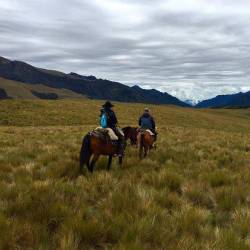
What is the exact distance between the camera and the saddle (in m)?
12.8

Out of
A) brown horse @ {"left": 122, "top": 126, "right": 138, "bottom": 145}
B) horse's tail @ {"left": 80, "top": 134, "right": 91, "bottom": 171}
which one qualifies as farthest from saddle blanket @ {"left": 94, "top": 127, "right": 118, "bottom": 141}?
brown horse @ {"left": 122, "top": 126, "right": 138, "bottom": 145}

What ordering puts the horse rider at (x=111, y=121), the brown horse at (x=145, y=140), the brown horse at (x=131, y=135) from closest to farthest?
the horse rider at (x=111, y=121)
the brown horse at (x=145, y=140)
the brown horse at (x=131, y=135)

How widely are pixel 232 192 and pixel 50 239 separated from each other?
518cm

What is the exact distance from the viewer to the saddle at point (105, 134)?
41.9 ft

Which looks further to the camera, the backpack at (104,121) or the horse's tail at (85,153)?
the backpack at (104,121)

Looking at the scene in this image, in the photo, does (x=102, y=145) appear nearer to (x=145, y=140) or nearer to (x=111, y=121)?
(x=111, y=121)

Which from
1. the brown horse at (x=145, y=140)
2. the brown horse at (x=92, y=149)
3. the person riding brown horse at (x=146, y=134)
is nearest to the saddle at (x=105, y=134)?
the brown horse at (x=92, y=149)

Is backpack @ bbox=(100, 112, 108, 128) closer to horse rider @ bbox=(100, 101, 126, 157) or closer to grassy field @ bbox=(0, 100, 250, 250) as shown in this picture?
horse rider @ bbox=(100, 101, 126, 157)

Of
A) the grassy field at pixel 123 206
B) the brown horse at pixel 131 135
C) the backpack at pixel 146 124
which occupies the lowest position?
the grassy field at pixel 123 206

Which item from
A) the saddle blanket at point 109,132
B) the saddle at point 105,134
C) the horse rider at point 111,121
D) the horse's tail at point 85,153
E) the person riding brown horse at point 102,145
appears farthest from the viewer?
the horse rider at point 111,121

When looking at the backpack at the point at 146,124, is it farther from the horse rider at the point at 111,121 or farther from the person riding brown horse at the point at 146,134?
the horse rider at the point at 111,121

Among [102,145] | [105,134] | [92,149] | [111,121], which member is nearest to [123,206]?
[92,149]

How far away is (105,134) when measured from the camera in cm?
1307

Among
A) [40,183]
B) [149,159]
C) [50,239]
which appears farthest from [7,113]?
[50,239]
